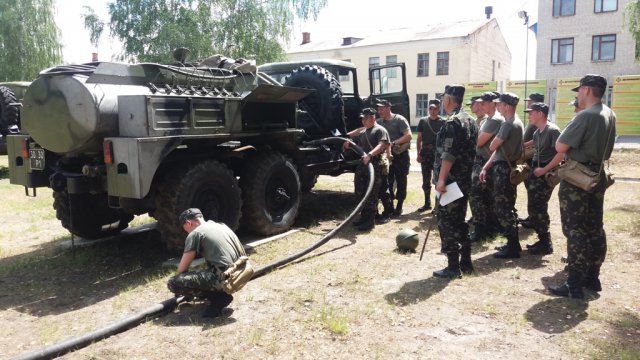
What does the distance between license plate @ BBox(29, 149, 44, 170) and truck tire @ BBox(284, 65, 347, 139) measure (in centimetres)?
350

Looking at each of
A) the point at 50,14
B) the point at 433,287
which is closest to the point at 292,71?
the point at 433,287

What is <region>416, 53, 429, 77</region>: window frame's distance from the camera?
32.6m

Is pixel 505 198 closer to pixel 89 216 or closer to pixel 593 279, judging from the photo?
pixel 593 279

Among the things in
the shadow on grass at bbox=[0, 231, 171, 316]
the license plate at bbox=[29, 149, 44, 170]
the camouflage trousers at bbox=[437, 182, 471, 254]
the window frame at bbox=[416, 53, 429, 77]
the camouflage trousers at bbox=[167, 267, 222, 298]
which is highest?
the window frame at bbox=[416, 53, 429, 77]

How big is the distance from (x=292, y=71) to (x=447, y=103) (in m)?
3.64

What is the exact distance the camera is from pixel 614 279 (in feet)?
16.1

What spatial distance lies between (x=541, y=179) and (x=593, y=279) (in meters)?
1.34

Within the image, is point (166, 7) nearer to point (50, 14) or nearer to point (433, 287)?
point (50, 14)

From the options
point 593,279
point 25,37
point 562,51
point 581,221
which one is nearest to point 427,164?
point 593,279

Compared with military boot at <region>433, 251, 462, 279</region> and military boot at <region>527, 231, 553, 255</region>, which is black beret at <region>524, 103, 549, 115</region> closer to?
military boot at <region>527, 231, 553, 255</region>

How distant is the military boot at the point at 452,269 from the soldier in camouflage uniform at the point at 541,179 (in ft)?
4.04

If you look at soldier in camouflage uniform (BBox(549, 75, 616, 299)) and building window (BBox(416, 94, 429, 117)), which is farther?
building window (BBox(416, 94, 429, 117))

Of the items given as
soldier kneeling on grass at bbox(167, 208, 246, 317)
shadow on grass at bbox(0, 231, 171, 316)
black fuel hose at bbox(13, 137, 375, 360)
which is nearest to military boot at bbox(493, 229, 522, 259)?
black fuel hose at bbox(13, 137, 375, 360)

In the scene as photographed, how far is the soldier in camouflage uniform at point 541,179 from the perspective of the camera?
5559 mm
